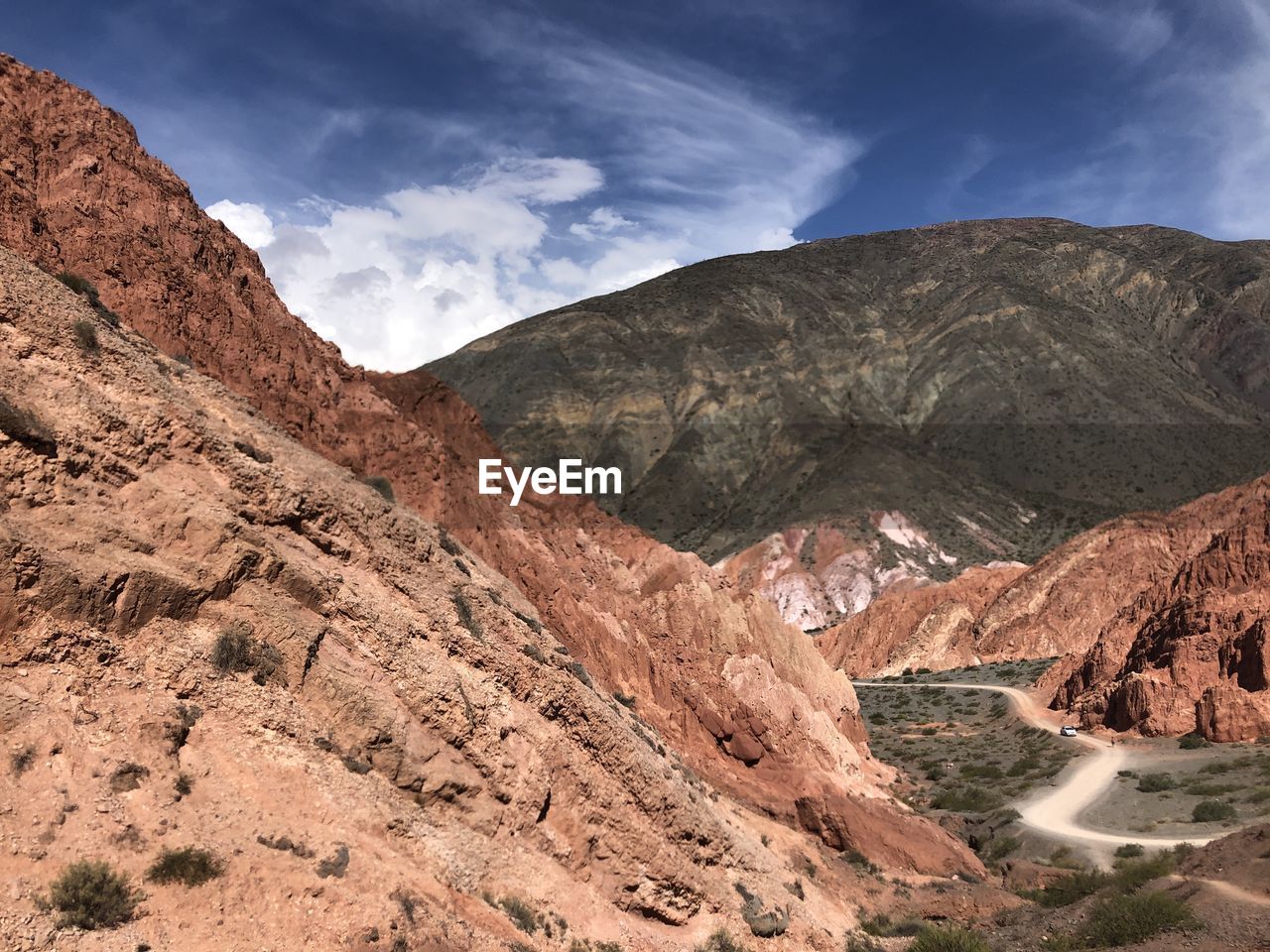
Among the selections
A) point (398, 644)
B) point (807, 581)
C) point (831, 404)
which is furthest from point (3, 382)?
point (831, 404)

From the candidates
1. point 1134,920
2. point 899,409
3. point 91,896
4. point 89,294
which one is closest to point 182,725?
point 91,896

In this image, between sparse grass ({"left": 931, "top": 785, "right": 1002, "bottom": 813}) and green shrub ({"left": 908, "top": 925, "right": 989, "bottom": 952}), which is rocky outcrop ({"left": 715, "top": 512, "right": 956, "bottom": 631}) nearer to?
sparse grass ({"left": 931, "top": 785, "right": 1002, "bottom": 813})

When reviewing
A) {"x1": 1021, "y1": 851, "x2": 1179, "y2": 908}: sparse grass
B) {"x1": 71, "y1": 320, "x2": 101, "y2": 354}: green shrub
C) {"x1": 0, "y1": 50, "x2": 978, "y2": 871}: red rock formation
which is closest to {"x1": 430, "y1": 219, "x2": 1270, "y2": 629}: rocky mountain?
{"x1": 0, "y1": 50, "x2": 978, "y2": 871}: red rock formation

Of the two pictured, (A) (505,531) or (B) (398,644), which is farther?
(A) (505,531)

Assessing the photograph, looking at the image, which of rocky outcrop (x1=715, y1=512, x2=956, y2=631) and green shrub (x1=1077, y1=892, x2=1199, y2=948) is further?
rocky outcrop (x1=715, y1=512, x2=956, y2=631)

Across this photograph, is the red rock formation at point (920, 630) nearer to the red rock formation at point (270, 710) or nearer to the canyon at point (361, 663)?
the canyon at point (361, 663)

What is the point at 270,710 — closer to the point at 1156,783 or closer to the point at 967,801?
the point at 967,801

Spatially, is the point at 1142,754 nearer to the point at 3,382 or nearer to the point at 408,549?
the point at 408,549
